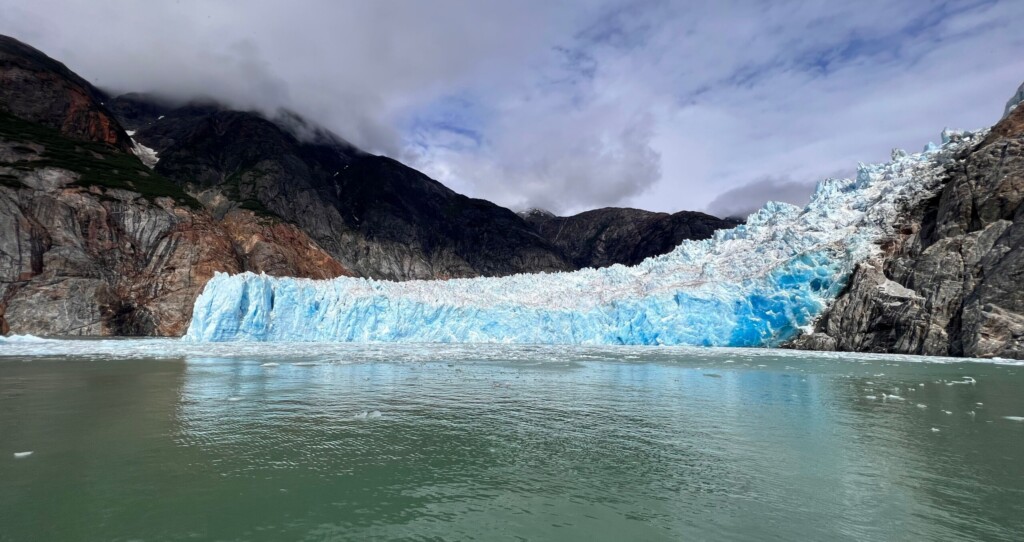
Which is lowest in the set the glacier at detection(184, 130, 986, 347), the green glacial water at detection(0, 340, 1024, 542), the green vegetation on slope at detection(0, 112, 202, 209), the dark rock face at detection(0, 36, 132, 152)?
the green glacial water at detection(0, 340, 1024, 542)

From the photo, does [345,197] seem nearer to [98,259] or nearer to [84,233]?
[84,233]

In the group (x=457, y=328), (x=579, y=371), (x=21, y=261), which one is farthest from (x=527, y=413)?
(x=21, y=261)

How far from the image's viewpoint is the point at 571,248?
431 ft

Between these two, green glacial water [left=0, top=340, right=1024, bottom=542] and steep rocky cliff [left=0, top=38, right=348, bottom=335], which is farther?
steep rocky cliff [left=0, top=38, right=348, bottom=335]

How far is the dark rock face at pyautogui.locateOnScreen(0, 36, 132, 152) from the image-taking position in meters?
52.6

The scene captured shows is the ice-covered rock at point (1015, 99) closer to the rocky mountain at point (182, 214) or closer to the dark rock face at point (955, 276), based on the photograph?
the dark rock face at point (955, 276)

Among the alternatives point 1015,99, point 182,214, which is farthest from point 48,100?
point 1015,99

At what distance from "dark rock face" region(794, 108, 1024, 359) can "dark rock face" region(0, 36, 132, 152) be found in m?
72.2

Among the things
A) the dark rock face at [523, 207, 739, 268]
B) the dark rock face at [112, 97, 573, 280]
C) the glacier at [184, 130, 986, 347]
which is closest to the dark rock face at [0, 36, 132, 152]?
the dark rock face at [112, 97, 573, 280]

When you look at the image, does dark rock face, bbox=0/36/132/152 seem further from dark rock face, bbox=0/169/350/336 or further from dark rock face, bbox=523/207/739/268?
dark rock face, bbox=523/207/739/268

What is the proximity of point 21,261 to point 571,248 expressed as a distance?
109 m

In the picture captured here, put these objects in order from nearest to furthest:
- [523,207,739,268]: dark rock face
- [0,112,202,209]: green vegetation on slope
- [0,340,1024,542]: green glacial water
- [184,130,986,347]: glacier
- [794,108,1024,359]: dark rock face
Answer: [0,340,1024,542]: green glacial water, [794,108,1024,359]: dark rock face, [184,130,986,347]: glacier, [0,112,202,209]: green vegetation on slope, [523,207,739,268]: dark rock face

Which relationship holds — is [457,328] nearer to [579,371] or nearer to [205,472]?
[579,371]

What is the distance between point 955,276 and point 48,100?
7878 cm
